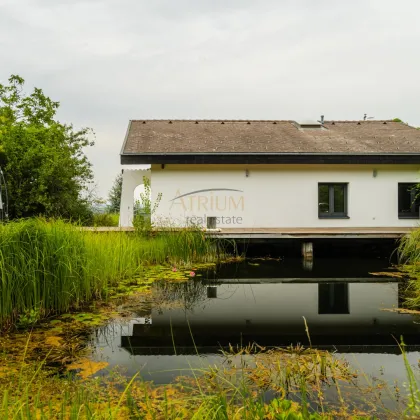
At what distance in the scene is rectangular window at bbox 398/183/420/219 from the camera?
10797 millimetres

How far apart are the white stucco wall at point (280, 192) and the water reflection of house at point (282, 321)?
15.1 ft

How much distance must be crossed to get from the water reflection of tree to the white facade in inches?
179

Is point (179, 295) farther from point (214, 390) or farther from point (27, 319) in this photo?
point (214, 390)

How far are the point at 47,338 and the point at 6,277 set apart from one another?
2.48 feet

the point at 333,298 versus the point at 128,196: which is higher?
the point at 128,196

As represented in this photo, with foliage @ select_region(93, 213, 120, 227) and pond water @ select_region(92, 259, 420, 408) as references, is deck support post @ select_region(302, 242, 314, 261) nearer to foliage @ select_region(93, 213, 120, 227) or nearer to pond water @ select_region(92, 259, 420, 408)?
pond water @ select_region(92, 259, 420, 408)

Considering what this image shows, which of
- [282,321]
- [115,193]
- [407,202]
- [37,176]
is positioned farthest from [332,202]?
[115,193]

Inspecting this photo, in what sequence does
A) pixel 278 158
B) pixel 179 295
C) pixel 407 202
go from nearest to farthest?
pixel 179 295, pixel 278 158, pixel 407 202

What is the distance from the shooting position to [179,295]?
5402 millimetres

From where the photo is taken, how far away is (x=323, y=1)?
1357cm

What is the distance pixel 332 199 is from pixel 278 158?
2010 millimetres

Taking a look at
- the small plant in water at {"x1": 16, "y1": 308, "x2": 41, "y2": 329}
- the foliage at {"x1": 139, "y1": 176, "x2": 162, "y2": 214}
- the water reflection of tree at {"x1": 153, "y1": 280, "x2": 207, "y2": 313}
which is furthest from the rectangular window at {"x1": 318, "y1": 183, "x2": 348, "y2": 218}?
the small plant in water at {"x1": 16, "y1": 308, "x2": 41, "y2": 329}

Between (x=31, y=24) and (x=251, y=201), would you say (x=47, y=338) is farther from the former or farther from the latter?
(x=31, y=24)

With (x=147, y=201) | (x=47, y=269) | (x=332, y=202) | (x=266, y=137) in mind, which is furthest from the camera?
(x=266, y=137)
